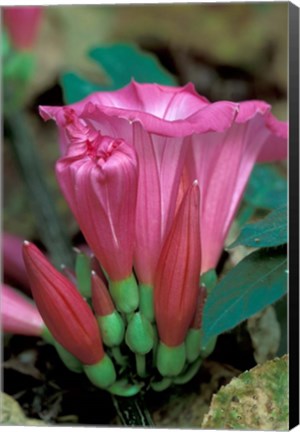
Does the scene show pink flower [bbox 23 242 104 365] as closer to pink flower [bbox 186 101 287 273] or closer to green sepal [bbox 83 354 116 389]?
green sepal [bbox 83 354 116 389]

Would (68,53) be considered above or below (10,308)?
above

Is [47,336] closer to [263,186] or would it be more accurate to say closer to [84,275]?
[84,275]

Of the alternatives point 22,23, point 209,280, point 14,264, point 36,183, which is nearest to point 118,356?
point 209,280

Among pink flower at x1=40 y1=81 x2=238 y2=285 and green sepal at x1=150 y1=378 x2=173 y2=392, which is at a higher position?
pink flower at x1=40 y1=81 x2=238 y2=285

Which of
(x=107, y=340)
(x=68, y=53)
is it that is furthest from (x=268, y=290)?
(x=68, y=53)

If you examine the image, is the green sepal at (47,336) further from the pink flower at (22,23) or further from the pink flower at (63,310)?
the pink flower at (22,23)

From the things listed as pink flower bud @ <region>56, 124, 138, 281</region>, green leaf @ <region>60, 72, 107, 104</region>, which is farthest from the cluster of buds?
green leaf @ <region>60, 72, 107, 104</region>

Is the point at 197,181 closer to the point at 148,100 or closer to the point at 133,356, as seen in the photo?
the point at 148,100
